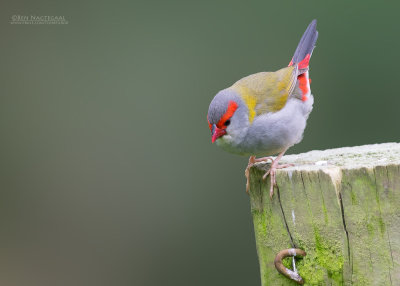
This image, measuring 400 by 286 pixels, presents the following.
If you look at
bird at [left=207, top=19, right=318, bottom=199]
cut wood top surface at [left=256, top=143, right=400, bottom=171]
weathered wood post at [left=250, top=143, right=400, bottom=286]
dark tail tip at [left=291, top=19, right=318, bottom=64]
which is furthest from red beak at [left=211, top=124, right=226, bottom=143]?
dark tail tip at [left=291, top=19, right=318, bottom=64]

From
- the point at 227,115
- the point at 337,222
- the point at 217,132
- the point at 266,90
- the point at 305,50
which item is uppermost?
the point at 305,50

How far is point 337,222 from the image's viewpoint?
2826 mm

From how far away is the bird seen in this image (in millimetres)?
3801

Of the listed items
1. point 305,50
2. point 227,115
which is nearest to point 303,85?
point 305,50

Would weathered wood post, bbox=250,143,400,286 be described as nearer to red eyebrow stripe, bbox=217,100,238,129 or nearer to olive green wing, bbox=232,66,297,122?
red eyebrow stripe, bbox=217,100,238,129

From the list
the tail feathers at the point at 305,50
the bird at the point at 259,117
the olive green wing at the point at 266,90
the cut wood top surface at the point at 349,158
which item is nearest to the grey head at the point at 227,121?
the bird at the point at 259,117

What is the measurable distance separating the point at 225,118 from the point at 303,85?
0.96 metres

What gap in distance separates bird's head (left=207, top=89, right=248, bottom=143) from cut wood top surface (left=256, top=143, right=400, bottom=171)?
0.35 m

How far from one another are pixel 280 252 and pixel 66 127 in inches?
212

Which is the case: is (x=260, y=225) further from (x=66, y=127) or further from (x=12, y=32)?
(x=12, y=32)

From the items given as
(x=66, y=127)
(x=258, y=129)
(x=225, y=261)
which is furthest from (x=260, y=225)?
(x=66, y=127)

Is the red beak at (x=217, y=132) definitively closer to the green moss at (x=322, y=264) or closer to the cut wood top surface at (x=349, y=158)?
the cut wood top surface at (x=349, y=158)

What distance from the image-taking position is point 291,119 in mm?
3965

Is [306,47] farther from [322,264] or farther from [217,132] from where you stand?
[322,264]
